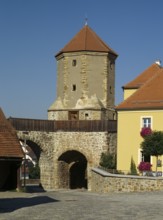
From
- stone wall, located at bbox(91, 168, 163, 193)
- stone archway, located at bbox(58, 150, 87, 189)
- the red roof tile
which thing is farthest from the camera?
the red roof tile

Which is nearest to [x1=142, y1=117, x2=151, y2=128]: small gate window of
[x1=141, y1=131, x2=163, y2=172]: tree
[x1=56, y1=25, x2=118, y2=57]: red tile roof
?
[x1=141, y1=131, x2=163, y2=172]: tree

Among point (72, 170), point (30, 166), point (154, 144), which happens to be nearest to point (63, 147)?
point (72, 170)

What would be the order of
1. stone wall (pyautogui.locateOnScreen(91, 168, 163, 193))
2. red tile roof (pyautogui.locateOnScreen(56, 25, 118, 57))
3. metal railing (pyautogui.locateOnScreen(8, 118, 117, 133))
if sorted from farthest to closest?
red tile roof (pyautogui.locateOnScreen(56, 25, 118, 57)) < metal railing (pyautogui.locateOnScreen(8, 118, 117, 133)) < stone wall (pyautogui.locateOnScreen(91, 168, 163, 193))

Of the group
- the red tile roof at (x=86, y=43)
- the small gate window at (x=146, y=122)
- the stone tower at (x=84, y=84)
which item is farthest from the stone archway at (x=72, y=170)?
the red tile roof at (x=86, y=43)

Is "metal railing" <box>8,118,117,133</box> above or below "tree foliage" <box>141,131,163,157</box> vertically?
above

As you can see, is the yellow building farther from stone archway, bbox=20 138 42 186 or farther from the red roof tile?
stone archway, bbox=20 138 42 186

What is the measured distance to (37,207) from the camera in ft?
57.7

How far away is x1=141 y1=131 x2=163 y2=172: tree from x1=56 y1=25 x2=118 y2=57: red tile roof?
49.1ft

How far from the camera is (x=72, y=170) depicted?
143 feet

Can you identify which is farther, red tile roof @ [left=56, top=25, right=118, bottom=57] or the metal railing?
red tile roof @ [left=56, top=25, right=118, bottom=57]

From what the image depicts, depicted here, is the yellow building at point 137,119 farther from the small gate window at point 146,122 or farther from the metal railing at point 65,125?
the metal railing at point 65,125

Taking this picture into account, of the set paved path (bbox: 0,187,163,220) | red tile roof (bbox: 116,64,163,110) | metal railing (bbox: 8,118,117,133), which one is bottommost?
paved path (bbox: 0,187,163,220)

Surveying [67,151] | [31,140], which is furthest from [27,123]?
[67,151]

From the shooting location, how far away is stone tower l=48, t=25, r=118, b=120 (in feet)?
140
